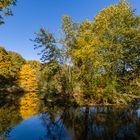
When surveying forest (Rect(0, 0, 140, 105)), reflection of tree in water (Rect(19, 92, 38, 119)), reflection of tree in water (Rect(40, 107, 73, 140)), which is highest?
forest (Rect(0, 0, 140, 105))

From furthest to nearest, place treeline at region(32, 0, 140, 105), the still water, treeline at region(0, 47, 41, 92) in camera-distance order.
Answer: treeline at region(0, 47, 41, 92) < treeline at region(32, 0, 140, 105) < the still water

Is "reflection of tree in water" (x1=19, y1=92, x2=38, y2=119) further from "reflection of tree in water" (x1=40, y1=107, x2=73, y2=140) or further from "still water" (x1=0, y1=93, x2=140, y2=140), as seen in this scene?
"reflection of tree in water" (x1=40, y1=107, x2=73, y2=140)

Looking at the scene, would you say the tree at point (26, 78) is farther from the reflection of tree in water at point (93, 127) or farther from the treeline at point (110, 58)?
the reflection of tree in water at point (93, 127)

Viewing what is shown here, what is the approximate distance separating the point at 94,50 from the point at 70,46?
32.7 ft

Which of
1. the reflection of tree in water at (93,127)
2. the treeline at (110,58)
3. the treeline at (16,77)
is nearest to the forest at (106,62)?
the treeline at (110,58)

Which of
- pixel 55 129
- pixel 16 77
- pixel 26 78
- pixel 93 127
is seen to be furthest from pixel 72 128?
pixel 16 77

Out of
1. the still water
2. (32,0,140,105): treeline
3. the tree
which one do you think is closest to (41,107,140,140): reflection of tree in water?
the still water

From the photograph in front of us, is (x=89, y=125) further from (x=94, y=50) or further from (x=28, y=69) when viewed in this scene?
(x=28, y=69)

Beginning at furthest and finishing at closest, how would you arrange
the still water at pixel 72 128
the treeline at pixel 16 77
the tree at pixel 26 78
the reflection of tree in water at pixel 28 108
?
the tree at pixel 26 78 < the treeline at pixel 16 77 < the reflection of tree in water at pixel 28 108 < the still water at pixel 72 128

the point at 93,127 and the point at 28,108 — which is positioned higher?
the point at 28,108

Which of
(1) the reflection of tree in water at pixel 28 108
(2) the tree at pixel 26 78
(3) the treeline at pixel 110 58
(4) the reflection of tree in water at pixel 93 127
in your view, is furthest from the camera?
(2) the tree at pixel 26 78

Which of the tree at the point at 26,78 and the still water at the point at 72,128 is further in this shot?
the tree at the point at 26,78

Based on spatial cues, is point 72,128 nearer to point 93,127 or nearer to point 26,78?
point 93,127

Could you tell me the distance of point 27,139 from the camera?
2072 cm
